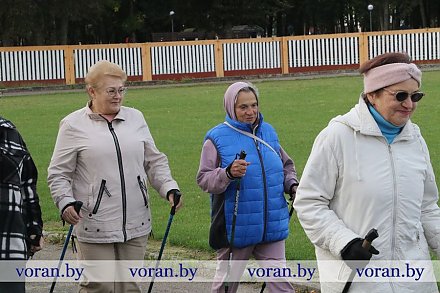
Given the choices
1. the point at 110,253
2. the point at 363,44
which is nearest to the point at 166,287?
the point at 110,253

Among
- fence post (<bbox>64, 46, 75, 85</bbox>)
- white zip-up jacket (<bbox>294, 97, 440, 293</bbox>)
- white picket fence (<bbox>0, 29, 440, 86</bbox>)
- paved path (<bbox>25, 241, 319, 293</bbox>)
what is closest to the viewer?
white zip-up jacket (<bbox>294, 97, 440, 293</bbox>)

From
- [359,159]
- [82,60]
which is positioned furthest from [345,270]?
[82,60]

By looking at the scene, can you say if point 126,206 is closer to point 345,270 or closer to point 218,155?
point 218,155

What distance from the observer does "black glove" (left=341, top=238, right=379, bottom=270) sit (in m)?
4.44

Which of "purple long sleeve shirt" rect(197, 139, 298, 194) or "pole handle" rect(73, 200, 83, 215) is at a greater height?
"purple long sleeve shirt" rect(197, 139, 298, 194)

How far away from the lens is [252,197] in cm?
664

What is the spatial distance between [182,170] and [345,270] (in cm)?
1035

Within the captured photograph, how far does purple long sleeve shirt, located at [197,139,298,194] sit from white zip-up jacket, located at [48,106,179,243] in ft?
1.28

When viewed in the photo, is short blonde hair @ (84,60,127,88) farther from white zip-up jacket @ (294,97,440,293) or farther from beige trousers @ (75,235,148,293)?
white zip-up jacket @ (294,97,440,293)

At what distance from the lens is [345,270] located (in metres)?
4.68

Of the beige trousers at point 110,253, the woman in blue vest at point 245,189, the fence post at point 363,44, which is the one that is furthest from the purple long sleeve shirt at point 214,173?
the fence post at point 363,44

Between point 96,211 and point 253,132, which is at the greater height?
point 253,132

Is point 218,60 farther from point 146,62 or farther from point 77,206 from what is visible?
point 77,206

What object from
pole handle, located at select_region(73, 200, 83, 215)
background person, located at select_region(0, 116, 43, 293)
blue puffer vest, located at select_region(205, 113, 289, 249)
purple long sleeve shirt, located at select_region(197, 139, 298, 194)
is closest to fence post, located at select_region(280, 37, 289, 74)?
purple long sleeve shirt, located at select_region(197, 139, 298, 194)
